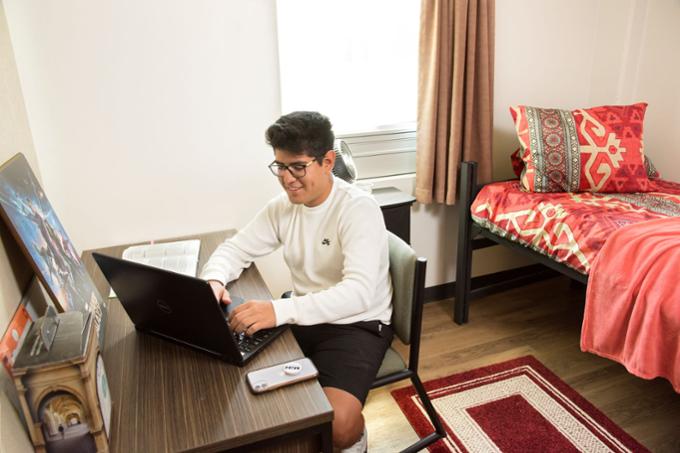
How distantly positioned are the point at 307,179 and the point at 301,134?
0.43ft

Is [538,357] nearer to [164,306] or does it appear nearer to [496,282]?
[496,282]

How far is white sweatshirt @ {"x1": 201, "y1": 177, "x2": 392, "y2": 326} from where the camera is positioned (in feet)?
4.44

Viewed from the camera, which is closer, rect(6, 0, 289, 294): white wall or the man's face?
the man's face

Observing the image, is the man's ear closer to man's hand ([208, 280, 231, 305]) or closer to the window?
man's hand ([208, 280, 231, 305])

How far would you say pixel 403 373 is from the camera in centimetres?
148

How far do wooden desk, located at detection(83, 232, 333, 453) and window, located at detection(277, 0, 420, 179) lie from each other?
55.5 inches

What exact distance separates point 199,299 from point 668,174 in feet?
9.14

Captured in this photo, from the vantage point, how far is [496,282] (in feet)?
9.68

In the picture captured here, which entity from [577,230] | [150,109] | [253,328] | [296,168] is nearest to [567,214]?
[577,230]

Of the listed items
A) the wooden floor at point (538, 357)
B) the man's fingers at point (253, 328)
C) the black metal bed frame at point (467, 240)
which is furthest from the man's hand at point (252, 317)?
the black metal bed frame at point (467, 240)

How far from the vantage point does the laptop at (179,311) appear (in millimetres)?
999

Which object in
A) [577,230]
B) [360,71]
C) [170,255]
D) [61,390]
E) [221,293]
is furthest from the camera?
[360,71]

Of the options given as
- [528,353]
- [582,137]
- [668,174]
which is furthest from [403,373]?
[668,174]

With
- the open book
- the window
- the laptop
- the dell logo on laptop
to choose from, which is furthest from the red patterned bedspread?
the dell logo on laptop
